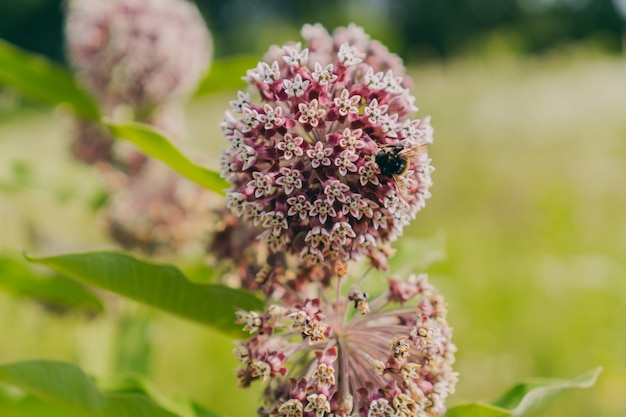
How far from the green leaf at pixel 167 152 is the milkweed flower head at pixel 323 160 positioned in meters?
0.18

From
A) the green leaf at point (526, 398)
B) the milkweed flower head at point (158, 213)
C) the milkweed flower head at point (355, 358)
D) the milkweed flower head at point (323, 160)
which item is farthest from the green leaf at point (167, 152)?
the milkweed flower head at point (158, 213)

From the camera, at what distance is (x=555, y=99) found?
11.0 m

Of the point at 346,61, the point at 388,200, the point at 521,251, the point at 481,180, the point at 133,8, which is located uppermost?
the point at 481,180

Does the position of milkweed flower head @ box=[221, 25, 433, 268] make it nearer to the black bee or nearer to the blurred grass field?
the black bee

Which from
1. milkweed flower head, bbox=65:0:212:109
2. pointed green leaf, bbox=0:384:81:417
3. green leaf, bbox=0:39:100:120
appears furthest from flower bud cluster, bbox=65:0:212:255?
pointed green leaf, bbox=0:384:81:417

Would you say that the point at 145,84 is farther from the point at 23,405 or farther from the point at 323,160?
the point at 323,160

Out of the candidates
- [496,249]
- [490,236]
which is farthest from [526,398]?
[490,236]

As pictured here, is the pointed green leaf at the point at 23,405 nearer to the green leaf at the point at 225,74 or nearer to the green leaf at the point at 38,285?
the green leaf at the point at 38,285

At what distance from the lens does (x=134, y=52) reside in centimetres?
277

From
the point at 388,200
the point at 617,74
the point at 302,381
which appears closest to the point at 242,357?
the point at 302,381

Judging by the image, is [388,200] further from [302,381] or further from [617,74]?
[617,74]

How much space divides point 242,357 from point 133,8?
187cm

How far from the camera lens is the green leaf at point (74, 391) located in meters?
1.48

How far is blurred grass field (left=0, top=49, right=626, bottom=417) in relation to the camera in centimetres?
360
